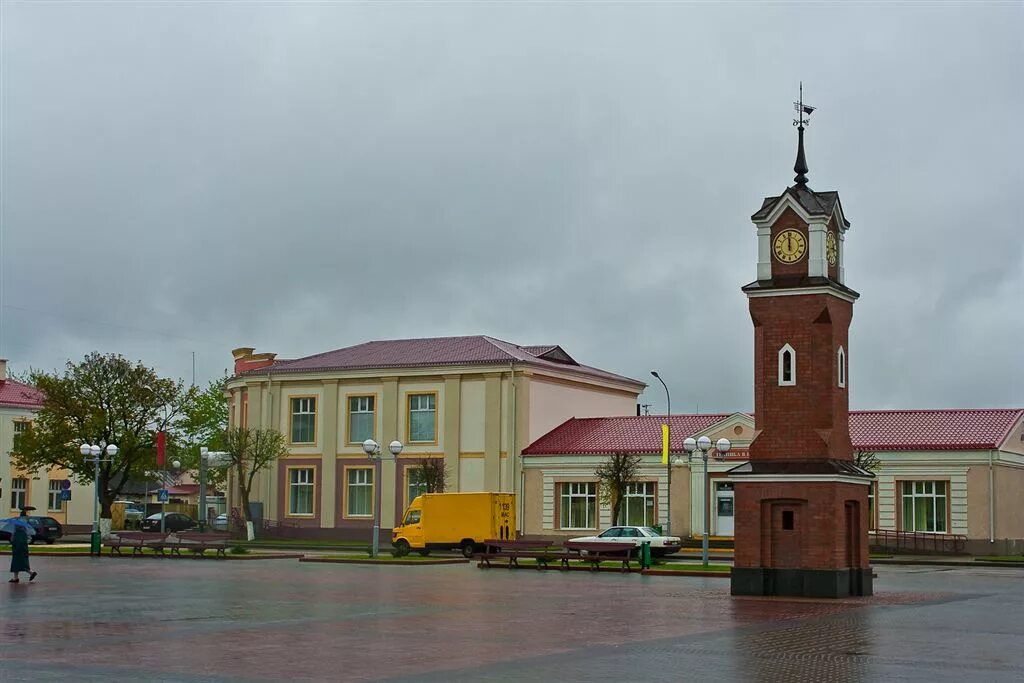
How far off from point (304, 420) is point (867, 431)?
2782cm

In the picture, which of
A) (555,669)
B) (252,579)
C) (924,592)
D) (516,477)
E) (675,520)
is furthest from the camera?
(516,477)

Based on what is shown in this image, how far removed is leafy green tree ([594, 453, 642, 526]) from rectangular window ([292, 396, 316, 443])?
15792mm

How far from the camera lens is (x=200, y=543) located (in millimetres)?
46750

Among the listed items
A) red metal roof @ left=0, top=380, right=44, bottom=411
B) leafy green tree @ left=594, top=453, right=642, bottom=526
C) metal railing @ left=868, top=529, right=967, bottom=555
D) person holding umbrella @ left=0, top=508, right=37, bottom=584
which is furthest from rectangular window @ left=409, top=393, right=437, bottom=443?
person holding umbrella @ left=0, top=508, right=37, bottom=584

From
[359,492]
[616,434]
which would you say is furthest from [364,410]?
[616,434]

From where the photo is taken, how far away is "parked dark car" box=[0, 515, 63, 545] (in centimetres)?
6306

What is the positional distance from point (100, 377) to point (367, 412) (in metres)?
12.8

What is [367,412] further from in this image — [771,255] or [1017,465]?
[771,255]

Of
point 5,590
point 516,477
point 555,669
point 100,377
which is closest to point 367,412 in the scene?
point 516,477

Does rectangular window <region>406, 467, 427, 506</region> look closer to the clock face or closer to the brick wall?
the brick wall

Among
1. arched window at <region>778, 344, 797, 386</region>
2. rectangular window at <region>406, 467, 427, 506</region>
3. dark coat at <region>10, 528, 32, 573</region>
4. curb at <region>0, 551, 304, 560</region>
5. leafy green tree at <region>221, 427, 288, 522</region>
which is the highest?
Answer: arched window at <region>778, 344, 797, 386</region>

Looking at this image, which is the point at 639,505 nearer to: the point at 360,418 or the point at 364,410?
the point at 364,410

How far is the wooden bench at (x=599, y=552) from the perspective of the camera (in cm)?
3984

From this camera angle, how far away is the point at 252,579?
33.4 metres
